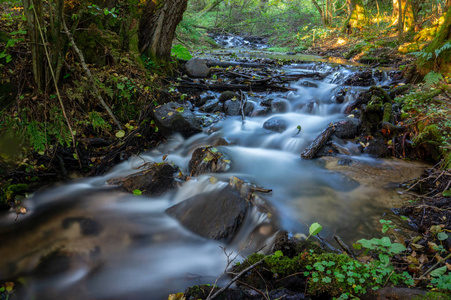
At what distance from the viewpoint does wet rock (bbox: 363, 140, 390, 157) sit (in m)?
4.61

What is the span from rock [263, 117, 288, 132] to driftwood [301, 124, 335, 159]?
1.05m

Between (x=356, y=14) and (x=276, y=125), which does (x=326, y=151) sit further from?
(x=356, y=14)

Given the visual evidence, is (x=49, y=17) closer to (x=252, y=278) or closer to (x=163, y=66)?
(x=163, y=66)

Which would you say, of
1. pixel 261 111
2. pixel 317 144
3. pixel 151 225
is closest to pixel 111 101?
pixel 151 225

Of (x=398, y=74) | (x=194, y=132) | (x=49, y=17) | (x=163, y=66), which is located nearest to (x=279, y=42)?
(x=398, y=74)

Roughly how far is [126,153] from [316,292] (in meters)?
3.90

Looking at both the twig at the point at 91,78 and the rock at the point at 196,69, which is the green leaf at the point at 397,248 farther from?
the rock at the point at 196,69

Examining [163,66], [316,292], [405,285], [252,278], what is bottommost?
[252,278]

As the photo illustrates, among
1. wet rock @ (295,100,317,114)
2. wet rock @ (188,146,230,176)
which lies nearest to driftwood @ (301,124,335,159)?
wet rock @ (188,146,230,176)

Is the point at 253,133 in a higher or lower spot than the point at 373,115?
lower

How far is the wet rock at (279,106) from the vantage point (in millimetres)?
6807

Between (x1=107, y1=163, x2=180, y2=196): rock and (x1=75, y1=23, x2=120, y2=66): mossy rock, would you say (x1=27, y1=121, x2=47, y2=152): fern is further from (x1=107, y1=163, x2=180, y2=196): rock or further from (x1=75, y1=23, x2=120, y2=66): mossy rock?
(x1=75, y1=23, x2=120, y2=66): mossy rock

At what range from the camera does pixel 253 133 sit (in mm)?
5891

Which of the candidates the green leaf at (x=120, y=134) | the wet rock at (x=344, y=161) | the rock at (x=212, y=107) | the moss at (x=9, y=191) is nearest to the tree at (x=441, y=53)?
the wet rock at (x=344, y=161)
